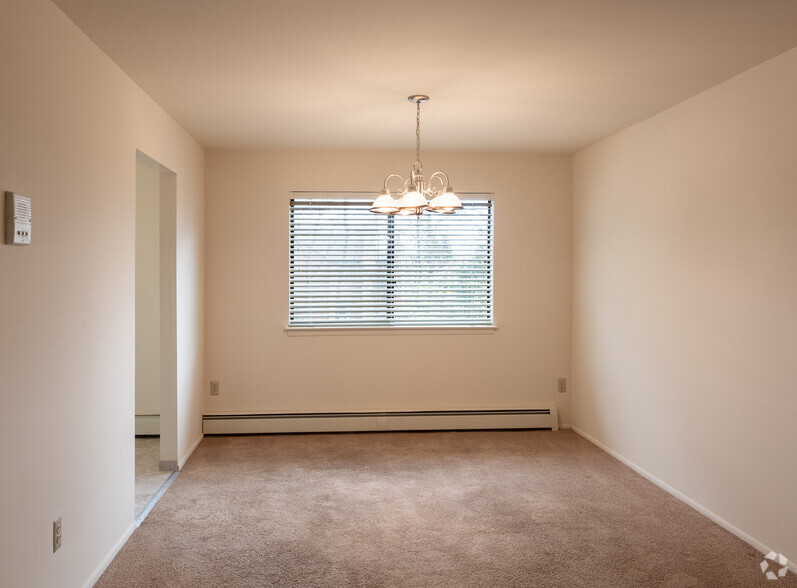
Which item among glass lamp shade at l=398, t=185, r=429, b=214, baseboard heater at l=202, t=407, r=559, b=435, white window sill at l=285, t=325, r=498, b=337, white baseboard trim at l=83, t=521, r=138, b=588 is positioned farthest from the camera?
white window sill at l=285, t=325, r=498, b=337

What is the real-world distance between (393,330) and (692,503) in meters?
2.82

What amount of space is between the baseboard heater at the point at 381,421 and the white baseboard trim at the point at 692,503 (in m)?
0.60

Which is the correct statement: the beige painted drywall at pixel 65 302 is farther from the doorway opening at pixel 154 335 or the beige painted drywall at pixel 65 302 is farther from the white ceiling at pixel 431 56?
the doorway opening at pixel 154 335

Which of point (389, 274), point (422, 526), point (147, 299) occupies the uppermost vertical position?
point (389, 274)

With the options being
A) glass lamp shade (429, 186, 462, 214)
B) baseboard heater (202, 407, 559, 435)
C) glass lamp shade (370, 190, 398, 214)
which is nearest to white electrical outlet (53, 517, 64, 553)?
glass lamp shade (370, 190, 398, 214)

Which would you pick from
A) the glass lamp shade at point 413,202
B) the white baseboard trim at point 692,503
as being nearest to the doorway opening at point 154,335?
the glass lamp shade at point 413,202

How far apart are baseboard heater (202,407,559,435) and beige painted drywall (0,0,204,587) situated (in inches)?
80.4

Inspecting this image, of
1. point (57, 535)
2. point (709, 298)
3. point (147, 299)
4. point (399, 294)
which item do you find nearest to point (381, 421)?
point (399, 294)

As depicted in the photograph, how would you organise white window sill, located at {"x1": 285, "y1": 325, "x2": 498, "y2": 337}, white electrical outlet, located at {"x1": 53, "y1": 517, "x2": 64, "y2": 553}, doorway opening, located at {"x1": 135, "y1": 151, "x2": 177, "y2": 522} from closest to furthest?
white electrical outlet, located at {"x1": 53, "y1": 517, "x2": 64, "y2": 553}
doorway opening, located at {"x1": 135, "y1": 151, "x2": 177, "y2": 522}
white window sill, located at {"x1": 285, "y1": 325, "x2": 498, "y2": 337}

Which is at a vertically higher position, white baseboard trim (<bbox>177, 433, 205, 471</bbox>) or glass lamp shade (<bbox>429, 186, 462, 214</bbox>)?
glass lamp shade (<bbox>429, 186, 462, 214</bbox>)

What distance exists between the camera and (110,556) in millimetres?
3148

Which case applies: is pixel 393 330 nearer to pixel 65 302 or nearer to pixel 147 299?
pixel 147 299

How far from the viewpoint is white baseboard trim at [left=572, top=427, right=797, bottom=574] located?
330 cm

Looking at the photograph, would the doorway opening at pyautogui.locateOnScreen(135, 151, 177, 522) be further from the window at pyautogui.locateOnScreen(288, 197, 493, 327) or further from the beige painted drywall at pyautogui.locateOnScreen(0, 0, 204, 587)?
the window at pyautogui.locateOnScreen(288, 197, 493, 327)
